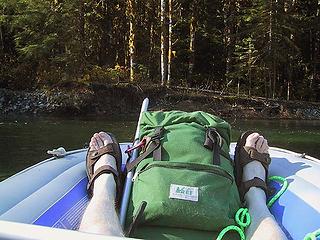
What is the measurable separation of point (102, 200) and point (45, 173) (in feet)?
2.06

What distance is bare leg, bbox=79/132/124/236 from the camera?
153 cm

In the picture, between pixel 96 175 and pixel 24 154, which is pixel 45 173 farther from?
pixel 24 154

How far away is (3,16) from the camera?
13578mm

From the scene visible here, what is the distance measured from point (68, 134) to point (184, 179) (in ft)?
21.2

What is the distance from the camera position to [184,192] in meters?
1.68

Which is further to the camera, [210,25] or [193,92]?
[210,25]

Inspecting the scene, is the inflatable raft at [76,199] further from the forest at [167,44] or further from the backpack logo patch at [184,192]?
the forest at [167,44]

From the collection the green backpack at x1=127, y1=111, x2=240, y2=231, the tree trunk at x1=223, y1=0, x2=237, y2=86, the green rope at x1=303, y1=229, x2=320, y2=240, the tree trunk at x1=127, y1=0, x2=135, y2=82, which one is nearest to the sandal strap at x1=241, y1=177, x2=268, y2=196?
the green backpack at x1=127, y1=111, x2=240, y2=231

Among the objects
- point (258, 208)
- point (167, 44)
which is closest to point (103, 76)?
point (167, 44)

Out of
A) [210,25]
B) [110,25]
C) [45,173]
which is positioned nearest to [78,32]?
[110,25]

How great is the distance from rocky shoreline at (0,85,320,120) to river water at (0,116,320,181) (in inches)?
39.9

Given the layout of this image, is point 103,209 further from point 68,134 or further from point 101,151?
point 68,134

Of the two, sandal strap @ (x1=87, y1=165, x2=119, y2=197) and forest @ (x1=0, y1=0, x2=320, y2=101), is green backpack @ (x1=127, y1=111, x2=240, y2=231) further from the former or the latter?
forest @ (x1=0, y1=0, x2=320, y2=101)

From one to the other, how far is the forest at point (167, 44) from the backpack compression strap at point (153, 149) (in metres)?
11.3
